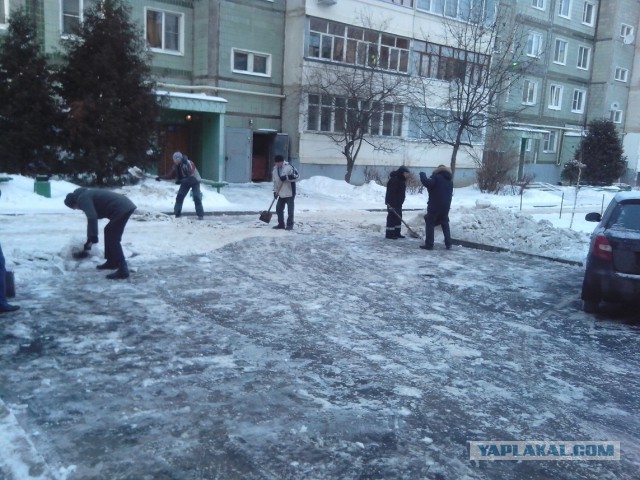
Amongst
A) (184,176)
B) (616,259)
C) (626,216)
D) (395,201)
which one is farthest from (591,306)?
(184,176)

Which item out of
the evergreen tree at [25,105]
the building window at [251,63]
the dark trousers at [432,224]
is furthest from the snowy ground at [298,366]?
the building window at [251,63]

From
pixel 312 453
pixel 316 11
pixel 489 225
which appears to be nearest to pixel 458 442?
pixel 312 453

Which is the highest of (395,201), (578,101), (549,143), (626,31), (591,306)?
(626,31)

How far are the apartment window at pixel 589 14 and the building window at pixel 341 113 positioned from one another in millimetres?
20230

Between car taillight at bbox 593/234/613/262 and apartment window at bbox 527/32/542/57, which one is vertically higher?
apartment window at bbox 527/32/542/57

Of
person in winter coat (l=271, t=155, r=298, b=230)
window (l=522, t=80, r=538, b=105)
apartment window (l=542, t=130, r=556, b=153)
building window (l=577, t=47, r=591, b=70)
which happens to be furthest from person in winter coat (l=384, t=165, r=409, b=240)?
building window (l=577, t=47, r=591, b=70)

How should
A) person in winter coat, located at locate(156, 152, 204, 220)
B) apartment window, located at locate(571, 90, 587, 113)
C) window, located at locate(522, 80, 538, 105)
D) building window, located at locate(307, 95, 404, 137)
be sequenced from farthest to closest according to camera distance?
1. apartment window, located at locate(571, 90, 587, 113)
2. window, located at locate(522, 80, 538, 105)
3. building window, located at locate(307, 95, 404, 137)
4. person in winter coat, located at locate(156, 152, 204, 220)

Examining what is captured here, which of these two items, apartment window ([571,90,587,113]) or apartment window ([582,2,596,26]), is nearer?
apartment window ([582,2,596,26])

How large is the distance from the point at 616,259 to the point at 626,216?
72cm

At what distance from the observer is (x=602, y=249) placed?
731 centimetres

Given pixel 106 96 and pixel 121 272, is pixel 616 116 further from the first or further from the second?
pixel 121 272

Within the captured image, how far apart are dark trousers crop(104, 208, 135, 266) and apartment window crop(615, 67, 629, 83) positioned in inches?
1675

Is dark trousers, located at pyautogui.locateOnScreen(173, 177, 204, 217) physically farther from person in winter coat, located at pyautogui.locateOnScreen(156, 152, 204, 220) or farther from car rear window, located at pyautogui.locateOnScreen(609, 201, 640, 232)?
car rear window, located at pyautogui.locateOnScreen(609, 201, 640, 232)

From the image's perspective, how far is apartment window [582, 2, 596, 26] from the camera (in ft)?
134
